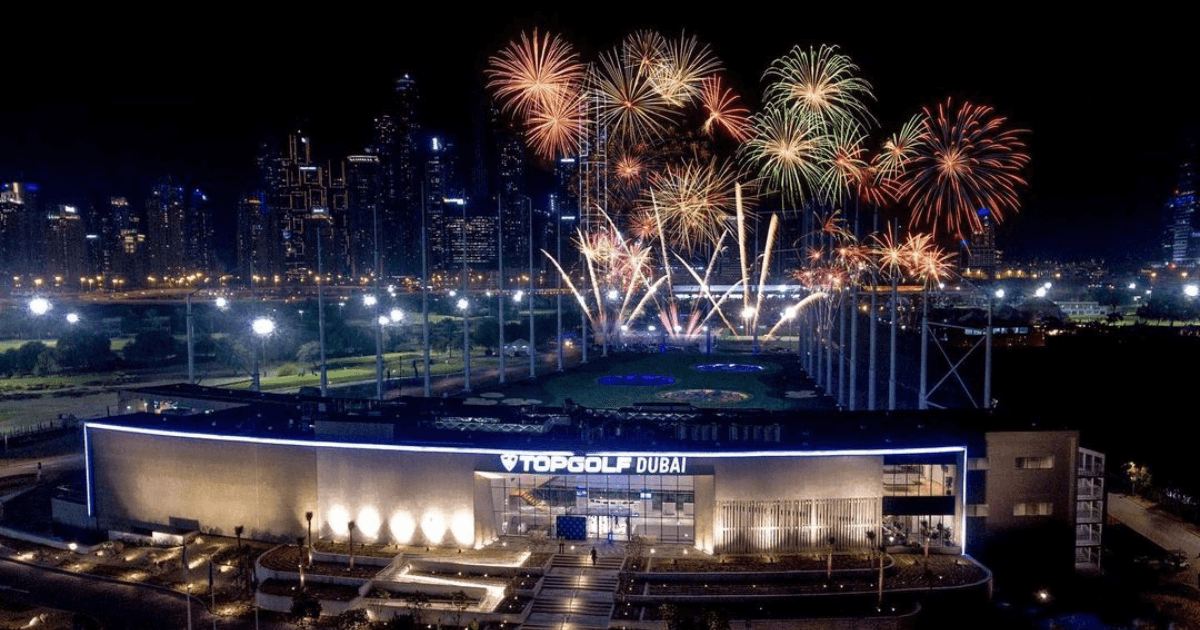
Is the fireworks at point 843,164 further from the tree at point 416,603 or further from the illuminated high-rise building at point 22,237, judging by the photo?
the illuminated high-rise building at point 22,237

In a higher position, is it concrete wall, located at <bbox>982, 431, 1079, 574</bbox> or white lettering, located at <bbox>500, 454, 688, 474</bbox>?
white lettering, located at <bbox>500, 454, 688, 474</bbox>

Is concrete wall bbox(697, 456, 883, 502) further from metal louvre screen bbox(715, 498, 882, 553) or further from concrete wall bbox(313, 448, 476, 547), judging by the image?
concrete wall bbox(313, 448, 476, 547)

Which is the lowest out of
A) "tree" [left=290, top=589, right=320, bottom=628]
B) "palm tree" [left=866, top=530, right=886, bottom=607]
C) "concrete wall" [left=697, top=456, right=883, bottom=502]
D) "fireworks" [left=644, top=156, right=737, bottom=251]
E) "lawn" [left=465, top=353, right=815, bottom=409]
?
"tree" [left=290, top=589, right=320, bottom=628]

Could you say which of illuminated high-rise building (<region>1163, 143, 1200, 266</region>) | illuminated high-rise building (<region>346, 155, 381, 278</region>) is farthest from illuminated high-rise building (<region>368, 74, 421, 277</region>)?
illuminated high-rise building (<region>1163, 143, 1200, 266</region>)

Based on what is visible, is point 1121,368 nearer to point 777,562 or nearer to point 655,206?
point 655,206

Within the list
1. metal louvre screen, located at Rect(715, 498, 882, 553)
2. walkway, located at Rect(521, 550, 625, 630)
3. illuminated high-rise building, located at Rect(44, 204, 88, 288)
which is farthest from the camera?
illuminated high-rise building, located at Rect(44, 204, 88, 288)

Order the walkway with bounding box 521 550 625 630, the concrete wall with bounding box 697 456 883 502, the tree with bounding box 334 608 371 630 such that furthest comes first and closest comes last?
the concrete wall with bounding box 697 456 883 502
the walkway with bounding box 521 550 625 630
the tree with bounding box 334 608 371 630

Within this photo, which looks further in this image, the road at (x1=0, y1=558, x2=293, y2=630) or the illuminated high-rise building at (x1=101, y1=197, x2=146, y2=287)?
the illuminated high-rise building at (x1=101, y1=197, x2=146, y2=287)
